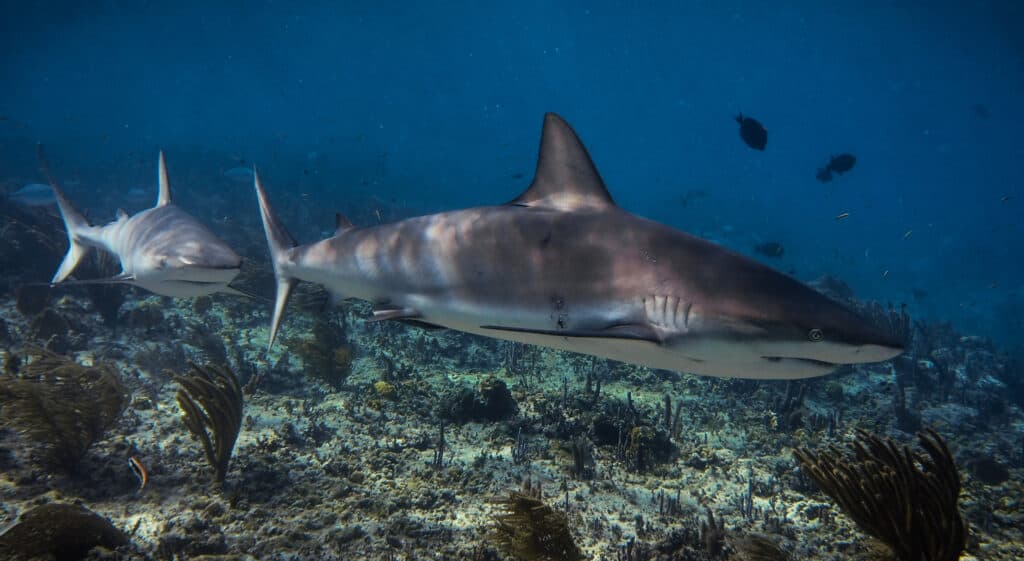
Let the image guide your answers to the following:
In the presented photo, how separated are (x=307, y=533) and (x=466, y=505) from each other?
1.60 m

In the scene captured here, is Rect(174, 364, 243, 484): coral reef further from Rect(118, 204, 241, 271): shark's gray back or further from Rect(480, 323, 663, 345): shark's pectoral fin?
Rect(480, 323, 663, 345): shark's pectoral fin

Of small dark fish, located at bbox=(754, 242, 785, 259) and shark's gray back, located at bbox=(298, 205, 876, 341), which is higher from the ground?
small dark fish, located at bbox=(754, 242, 785, 259)

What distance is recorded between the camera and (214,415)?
16.8ft

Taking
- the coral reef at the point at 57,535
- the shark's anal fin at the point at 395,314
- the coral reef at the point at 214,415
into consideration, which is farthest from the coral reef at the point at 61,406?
the shark's anal fin at the point at 395,314

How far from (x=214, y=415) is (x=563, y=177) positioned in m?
4.77

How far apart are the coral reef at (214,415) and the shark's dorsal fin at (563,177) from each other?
4322mm

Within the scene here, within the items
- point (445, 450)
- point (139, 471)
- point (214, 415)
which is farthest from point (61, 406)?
point (445, 450)

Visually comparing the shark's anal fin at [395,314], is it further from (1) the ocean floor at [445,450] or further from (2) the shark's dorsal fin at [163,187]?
(2) the shark's dorsal fin at [163,187]

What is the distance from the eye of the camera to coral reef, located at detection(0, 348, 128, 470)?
4859mm

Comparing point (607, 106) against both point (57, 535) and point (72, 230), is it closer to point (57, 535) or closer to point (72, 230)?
point (72, 230)

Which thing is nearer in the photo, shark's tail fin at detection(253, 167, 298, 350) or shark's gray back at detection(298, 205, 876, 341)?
shark's gray back at detection(298, 205, 876, 341)

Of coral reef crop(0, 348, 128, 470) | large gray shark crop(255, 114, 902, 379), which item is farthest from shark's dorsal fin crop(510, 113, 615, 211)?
coral reef crop(0, 348, 128, 470)

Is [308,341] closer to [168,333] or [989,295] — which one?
[168,333]

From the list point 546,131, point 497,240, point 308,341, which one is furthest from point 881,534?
point 308,341
